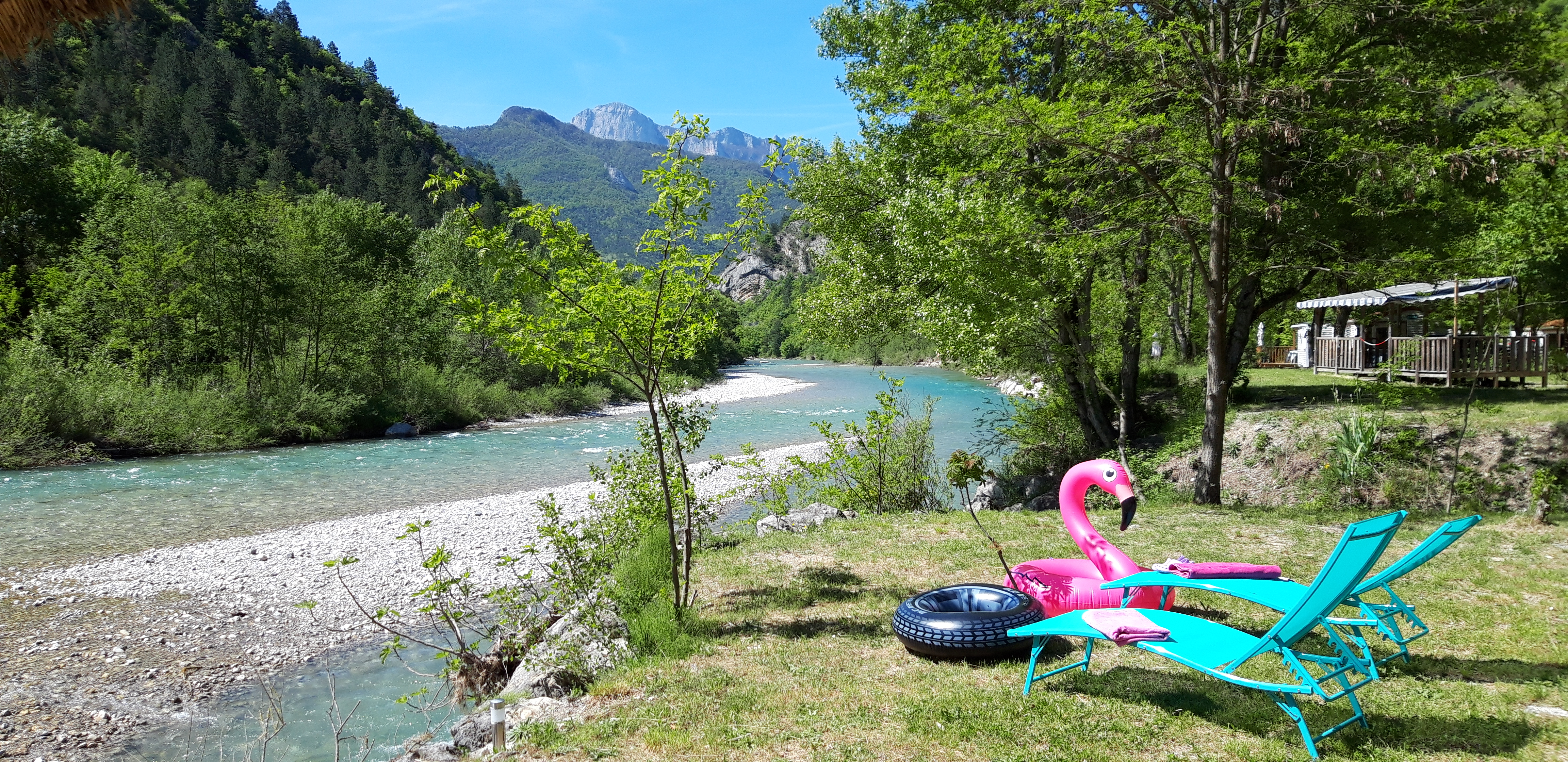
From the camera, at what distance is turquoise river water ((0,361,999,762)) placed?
6.21m

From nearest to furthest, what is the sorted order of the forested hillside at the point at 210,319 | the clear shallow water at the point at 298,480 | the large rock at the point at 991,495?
the clear shallow water at the point at 298,480
the large rock at the point at 991,495
the forested hillside at the point at 210,319

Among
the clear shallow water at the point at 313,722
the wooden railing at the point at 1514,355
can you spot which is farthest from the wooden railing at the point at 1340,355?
the clear shallow water at the point at 313,722

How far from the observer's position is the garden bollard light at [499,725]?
4023 millimetres

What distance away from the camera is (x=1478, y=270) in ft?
32.6

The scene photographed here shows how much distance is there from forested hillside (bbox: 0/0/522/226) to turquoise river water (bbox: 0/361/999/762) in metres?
24.2

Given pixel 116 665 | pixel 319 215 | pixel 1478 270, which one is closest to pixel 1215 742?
pixel 116 665

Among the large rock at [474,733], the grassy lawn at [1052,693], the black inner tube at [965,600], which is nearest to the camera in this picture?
the grassy lawn at [1052,693]

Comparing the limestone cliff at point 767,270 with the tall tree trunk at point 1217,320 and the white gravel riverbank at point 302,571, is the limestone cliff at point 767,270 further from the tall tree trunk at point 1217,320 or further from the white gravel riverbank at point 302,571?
the tall tree trunk at point 1217,320

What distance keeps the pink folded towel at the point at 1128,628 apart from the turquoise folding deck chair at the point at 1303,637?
3cm

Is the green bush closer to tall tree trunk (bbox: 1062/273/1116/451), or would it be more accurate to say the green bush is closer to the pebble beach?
the pebble beach

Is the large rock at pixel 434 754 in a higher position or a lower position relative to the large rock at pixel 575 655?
lower

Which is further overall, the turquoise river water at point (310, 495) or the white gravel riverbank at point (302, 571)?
the white gravel riverbank at point (302, 571)

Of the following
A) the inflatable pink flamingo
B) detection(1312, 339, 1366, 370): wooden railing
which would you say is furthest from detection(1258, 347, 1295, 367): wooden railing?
the inflatable pink flamingo

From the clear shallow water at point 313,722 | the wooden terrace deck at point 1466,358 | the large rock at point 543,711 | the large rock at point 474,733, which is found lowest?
the clear shallow water at point 313,722
